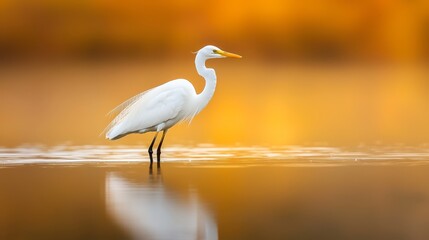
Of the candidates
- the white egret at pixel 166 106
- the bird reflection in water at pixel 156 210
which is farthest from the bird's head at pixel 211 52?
the bird reflection in water at pixel 156 210

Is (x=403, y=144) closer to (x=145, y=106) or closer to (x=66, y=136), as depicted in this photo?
(x=145, y=106)

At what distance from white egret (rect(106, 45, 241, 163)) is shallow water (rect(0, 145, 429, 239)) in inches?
13.1

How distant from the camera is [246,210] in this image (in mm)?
9453

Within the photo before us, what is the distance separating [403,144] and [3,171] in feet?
15.8

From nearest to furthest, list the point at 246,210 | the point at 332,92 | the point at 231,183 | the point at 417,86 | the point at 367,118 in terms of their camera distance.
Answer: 1. the point at 246,210
2. the point at 231,183
3. the point at 367,118
4. the point at 332,92
5. the point at 417,86

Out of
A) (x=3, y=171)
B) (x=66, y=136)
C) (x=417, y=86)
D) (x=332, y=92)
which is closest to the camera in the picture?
(x=3, y=171)

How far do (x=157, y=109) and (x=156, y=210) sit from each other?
12.9ft


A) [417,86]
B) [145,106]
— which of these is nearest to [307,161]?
[145,106]

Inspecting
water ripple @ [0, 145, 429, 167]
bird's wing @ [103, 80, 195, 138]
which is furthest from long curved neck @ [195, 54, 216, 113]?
water ripple @ [0, 145, 429, 167]

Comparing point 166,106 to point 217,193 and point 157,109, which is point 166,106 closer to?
point 157,109

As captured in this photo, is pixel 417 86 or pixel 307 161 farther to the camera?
pixel 417 86

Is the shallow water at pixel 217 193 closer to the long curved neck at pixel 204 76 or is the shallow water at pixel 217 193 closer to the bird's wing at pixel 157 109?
the bird's wing at pixel 157 109

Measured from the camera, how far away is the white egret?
13.3 metres

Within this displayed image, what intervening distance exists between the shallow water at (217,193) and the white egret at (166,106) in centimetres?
33
